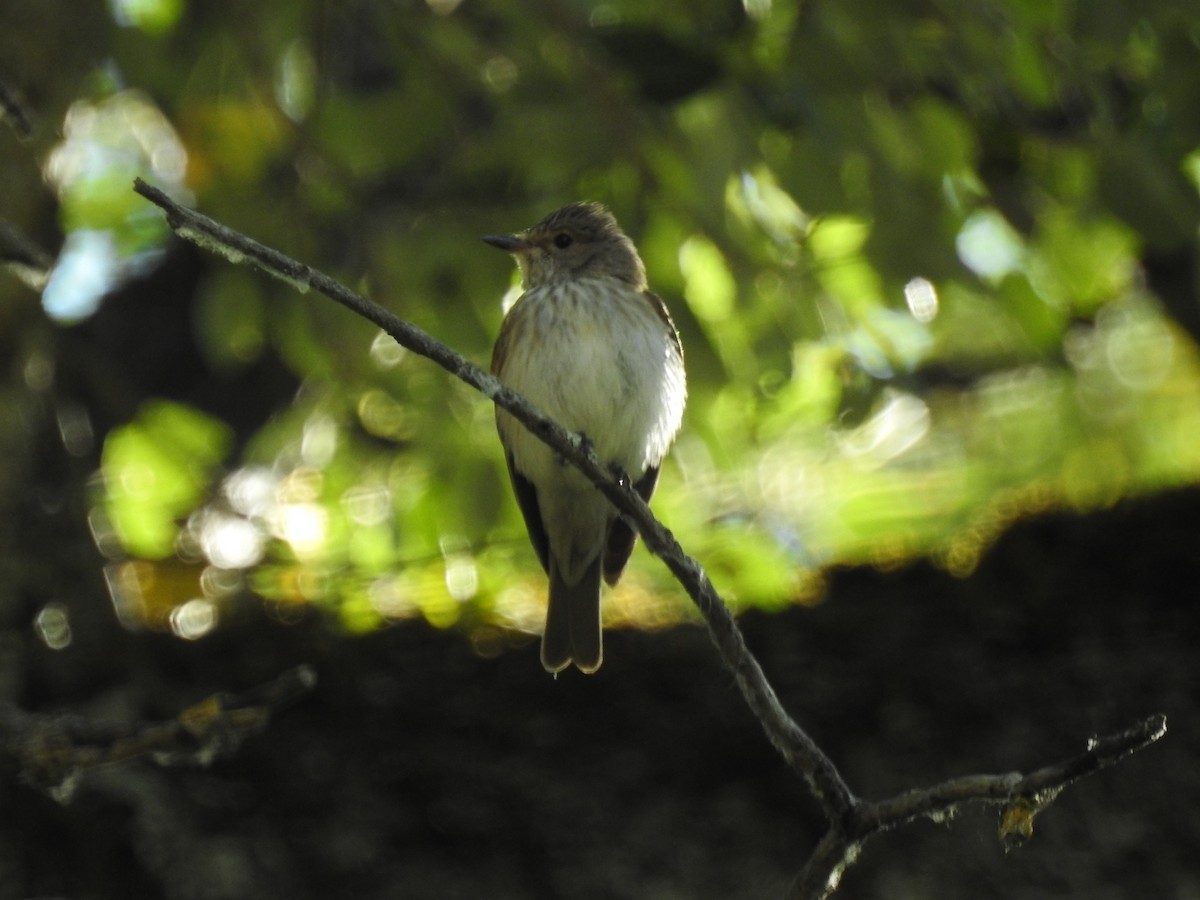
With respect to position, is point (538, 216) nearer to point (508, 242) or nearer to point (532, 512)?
point (508, 242)

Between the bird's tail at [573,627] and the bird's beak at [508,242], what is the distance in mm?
899

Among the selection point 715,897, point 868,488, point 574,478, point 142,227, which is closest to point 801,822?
point 715,897

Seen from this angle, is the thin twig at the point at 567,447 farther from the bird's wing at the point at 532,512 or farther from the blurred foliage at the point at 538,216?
the bird's wing at the point at 532,512

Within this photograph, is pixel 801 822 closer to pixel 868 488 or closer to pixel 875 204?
pixel 875 204

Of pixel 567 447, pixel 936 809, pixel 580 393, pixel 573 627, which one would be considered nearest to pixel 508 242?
pixel 580 393

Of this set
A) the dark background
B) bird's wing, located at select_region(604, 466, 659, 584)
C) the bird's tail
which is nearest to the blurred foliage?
the dark background

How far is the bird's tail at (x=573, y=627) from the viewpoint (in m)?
3.79

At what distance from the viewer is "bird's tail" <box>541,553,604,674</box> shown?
12.4 ft

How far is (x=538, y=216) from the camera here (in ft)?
13.9

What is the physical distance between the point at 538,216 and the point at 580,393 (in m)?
0.54

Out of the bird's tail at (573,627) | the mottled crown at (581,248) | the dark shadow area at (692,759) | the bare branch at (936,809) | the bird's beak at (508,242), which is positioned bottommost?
the dark shadow area at (692,759)

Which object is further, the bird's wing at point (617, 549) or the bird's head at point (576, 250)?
the bird's head at point (576, 250)

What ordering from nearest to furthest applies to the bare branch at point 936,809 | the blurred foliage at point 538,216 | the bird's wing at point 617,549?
the bare branch at point 936,809, the blurred foliage at point 538,216, the bird's wing at point 617,549

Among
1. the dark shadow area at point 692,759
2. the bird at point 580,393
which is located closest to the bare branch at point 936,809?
the bird at point 580,393
